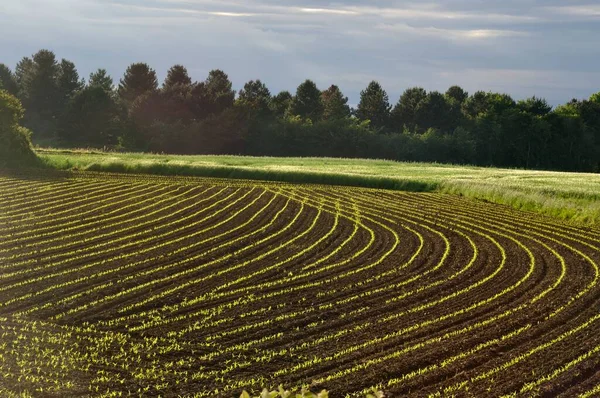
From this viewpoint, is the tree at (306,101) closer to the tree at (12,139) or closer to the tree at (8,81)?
the tree at (8,81)

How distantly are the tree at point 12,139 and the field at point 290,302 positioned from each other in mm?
14734

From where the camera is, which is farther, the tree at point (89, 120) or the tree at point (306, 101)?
the tree at point (306, 101)

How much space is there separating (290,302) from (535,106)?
7480 centimetres

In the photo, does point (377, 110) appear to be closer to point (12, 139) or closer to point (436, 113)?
point (436, 113)

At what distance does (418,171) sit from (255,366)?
40.8 m

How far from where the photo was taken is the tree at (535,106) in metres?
84.9

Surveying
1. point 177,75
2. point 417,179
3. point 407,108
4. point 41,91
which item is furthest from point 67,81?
point 417,179

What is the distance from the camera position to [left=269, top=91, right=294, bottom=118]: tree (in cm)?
10322

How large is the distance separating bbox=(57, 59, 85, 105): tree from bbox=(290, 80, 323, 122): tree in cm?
3226

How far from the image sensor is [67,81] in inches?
4200

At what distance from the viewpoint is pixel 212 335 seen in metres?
14.5

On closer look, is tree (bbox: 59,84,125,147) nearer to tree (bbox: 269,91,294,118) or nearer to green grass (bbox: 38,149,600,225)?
tree (bbox: 269,91,294,118)

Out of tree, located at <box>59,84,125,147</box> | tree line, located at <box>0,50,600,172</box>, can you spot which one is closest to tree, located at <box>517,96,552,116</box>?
tree line, located at <box>0,50,600,172</box>

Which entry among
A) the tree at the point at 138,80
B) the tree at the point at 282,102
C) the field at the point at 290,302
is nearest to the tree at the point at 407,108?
the tree at the point at 282,102
